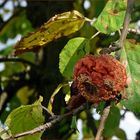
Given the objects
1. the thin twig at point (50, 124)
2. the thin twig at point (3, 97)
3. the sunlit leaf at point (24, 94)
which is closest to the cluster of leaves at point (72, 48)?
the thin twig at point (50, 124)

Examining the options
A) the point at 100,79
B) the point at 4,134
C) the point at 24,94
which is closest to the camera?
the point at 100,79

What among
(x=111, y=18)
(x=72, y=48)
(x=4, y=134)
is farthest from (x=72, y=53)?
(x=4, y=134)

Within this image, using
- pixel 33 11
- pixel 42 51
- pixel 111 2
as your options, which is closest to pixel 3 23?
pixel 33 11

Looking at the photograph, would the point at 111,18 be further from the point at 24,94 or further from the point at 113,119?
the point at 24,94

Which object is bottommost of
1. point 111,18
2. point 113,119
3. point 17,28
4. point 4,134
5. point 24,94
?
point 24,94

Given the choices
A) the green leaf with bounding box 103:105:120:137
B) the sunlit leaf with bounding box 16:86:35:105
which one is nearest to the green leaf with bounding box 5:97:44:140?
the green leaf with bounding box 103:105:120:137
